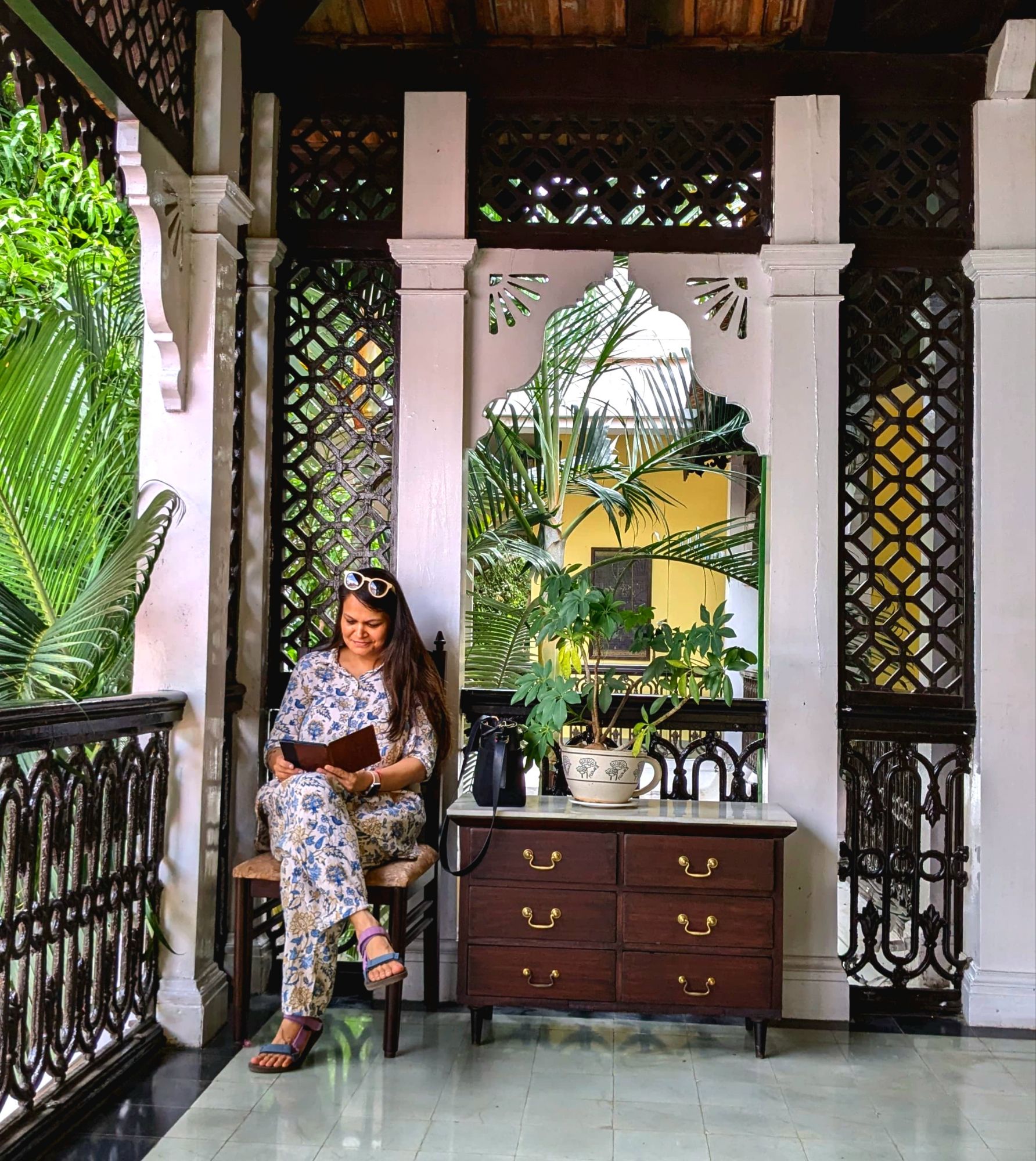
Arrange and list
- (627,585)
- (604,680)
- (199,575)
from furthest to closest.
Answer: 1. (627,585)
2. (604,680)
3. (199,575)

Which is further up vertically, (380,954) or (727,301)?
(727,301)

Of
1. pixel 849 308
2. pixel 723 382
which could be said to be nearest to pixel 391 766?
pixel 723 382

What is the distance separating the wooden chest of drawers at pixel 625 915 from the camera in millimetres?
3518

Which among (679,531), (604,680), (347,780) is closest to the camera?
(347,780)

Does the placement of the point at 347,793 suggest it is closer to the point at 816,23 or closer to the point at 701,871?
the point at 701,871

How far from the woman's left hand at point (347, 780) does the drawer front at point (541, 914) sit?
490 millimetres

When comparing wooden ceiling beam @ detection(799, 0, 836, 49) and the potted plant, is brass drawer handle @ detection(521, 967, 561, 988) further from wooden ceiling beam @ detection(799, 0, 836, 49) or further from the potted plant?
wooden ceiling beam @ detection(799, 0, 836, 49)

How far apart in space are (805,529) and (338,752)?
1878mm

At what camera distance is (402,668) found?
3.81m

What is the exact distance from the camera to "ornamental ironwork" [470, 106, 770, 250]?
4.23 meters

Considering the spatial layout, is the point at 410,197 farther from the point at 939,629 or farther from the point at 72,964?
the point at 72,964

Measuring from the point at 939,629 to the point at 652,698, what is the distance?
1081mm

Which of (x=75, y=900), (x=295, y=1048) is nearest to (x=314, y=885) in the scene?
(x=295, y=1048)

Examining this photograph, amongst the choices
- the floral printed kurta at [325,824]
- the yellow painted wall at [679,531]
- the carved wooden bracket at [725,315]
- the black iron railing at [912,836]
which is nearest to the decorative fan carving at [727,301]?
the carved wooden bracket at [725,315]
